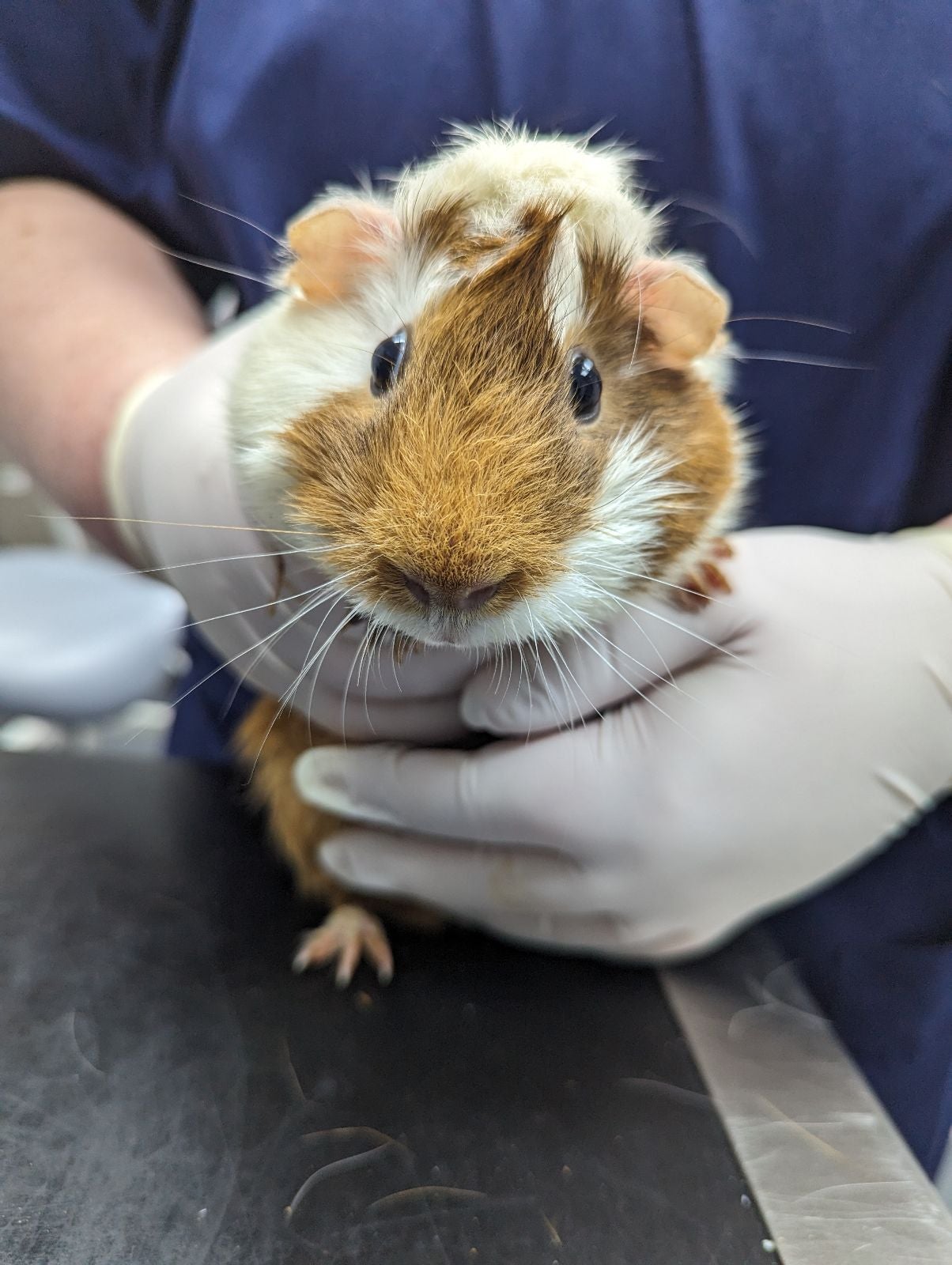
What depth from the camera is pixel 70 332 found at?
1.25 metres

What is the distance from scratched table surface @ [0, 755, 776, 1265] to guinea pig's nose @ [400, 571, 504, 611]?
572mm

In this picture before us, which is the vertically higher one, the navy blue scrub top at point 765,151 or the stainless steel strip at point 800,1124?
the navy blue scrub top at point 765,151

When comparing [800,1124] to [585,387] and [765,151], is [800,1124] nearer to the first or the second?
[585,387]

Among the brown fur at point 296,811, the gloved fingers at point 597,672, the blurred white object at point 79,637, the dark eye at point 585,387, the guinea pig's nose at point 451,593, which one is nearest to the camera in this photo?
the guinea pig's nose at point 451,593

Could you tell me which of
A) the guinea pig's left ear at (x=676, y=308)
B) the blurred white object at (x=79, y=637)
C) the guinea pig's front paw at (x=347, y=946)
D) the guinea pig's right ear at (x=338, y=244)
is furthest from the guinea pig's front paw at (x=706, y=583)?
the blurred white object at (x=79, y=637)

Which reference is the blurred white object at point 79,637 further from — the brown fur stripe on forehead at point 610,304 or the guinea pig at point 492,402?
the brown fur stripe on forehead at point 610,304

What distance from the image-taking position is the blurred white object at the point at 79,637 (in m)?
2.47

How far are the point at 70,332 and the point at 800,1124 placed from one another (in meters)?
1.50

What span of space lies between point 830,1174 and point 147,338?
1459 millimetres

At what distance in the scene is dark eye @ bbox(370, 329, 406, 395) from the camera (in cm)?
72

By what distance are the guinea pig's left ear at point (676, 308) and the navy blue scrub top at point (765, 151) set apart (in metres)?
0.39

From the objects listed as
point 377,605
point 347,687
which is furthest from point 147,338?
point 377,605

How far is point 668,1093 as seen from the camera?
90 cm

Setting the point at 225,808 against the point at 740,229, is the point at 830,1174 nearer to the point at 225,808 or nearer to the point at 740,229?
the point at 225,808
